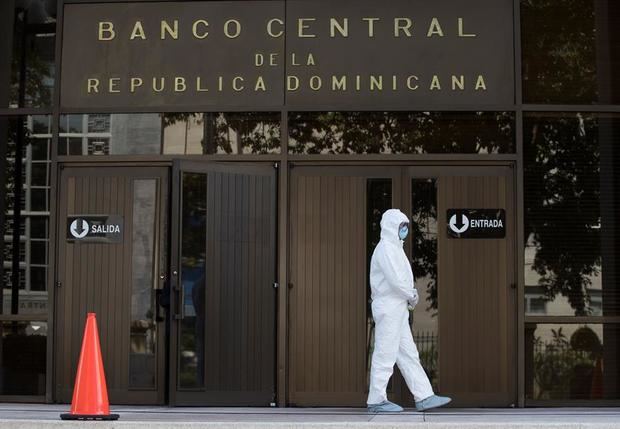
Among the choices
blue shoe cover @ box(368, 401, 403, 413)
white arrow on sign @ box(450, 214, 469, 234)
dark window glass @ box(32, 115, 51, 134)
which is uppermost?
dark window glass @ box(32, 115, 51, 134)

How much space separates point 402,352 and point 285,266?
1558 millimetres

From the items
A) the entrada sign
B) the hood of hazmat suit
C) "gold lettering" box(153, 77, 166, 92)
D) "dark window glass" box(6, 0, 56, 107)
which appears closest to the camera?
the hood of hazmat suit

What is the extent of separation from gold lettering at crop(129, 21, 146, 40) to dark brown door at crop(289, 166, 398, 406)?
2.08 meters

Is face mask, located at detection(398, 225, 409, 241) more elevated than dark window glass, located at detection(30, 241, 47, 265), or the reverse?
face mask, located at detection(398, 225, 409, 241)

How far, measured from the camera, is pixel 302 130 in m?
11.2

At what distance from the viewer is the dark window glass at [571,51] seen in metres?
11.1

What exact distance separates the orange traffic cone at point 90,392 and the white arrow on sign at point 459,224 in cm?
351

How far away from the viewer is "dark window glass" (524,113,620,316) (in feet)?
36.0

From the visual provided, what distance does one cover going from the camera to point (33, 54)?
11.5m

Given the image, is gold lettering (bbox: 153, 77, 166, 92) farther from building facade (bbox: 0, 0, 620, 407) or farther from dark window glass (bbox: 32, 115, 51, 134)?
dark window glass (bbox: 32, 115, 51, 134)

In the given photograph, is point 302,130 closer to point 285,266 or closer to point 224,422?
point 285,266

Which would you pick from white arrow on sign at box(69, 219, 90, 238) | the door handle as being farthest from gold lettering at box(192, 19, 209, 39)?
the door handle

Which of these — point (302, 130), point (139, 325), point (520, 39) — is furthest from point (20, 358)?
point (520, 39)

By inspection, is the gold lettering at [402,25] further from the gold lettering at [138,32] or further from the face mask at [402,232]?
the gold lettering at [138,32]
